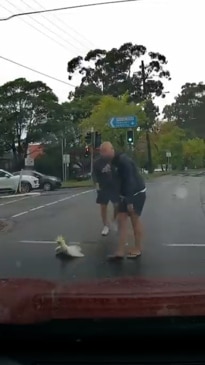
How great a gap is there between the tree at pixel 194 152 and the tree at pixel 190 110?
140 cm

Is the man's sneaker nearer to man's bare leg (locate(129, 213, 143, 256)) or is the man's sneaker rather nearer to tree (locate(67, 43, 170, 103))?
man's bare leg (locate(129, 213, 143, 256))

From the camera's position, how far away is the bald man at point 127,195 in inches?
359

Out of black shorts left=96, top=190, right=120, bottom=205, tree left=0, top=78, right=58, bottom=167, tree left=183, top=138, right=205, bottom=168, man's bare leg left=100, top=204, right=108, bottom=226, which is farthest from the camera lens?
tree left=183, top=138, right=205, bottom=168

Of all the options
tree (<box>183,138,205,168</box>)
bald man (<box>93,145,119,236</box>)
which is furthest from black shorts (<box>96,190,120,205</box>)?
tree (<box>183,138,205,168</box>)

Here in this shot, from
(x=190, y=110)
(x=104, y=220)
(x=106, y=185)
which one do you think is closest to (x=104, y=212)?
(x=104, y=220)

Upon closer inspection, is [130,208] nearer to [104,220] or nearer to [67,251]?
[67,251]

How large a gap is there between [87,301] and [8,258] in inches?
280

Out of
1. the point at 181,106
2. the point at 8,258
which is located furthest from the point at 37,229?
the point at 181,106

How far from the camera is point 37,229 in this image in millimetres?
14016

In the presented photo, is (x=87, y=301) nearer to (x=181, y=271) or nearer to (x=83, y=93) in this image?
(x=181, y=271)

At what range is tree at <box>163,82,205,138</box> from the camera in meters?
70.7

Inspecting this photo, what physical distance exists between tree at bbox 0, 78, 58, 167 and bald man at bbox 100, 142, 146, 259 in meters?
38.1

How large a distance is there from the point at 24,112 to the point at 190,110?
1173 inches

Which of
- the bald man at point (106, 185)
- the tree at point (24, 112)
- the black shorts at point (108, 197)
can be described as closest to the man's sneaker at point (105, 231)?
the bald man at point (106, 185)
